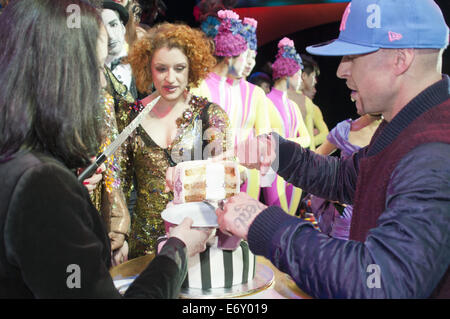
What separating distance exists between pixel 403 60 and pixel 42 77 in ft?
3.12

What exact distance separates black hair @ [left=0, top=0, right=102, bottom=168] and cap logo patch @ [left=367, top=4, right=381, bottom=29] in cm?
76

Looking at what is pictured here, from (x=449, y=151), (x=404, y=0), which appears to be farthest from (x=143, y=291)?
(x=404, y=0)

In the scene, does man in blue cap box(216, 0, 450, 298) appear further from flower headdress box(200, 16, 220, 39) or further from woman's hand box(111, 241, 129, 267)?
flower headdress box(200, 16, 220, 39)

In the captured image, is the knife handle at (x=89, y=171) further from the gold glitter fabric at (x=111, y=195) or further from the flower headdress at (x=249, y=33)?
the flower headdress at (x=249, y=33)

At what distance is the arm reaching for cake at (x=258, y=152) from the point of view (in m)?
1.78

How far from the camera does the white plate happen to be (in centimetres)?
131

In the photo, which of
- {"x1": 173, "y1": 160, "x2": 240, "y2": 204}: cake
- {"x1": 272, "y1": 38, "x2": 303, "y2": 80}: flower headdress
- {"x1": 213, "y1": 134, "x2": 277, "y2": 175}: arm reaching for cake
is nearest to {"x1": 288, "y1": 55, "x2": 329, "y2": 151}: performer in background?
{"x1": 272, "y1": 38, "x2": 303, "y2": 80}: flower headdress

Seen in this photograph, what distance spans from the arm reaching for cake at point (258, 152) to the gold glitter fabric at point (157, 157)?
605 millimetres

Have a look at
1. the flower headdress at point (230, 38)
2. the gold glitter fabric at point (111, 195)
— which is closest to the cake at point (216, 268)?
the gold glitter fabric at point (111, 195)

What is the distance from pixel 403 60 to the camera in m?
1.22

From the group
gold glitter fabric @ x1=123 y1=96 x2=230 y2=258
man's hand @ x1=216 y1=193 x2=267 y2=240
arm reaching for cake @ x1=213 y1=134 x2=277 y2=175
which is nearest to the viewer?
man's hand @ x1=216 y1=193 x2=267 y2=240

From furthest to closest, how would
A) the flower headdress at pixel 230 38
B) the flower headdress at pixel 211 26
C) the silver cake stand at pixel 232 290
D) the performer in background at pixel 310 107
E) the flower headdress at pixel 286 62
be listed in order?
the performer in background at pixel 310 107 → the flower headdress at pixel 286 62 → the flower headdress at pixel 211 26 → the flower headdress at pixel 230 38 → the silver cake stand at pixel 232 290

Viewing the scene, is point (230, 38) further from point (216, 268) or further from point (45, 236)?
point (45, 236)
